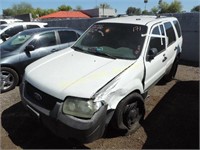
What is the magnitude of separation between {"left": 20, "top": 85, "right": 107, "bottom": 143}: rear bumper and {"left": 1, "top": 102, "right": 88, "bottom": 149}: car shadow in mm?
246

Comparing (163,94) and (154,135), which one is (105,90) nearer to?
(154,135)

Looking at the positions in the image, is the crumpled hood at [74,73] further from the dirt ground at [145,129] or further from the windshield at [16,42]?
the windshield at [16,42]

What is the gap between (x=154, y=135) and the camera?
12.3 ft

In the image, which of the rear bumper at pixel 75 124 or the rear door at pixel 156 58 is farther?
the rear door at pixel 156 58

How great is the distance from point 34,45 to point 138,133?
12.6ft

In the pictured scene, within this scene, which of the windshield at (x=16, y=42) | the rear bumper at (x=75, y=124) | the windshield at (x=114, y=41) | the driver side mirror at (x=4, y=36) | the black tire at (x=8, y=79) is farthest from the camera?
the driver side mirror at (x=4, y=36)

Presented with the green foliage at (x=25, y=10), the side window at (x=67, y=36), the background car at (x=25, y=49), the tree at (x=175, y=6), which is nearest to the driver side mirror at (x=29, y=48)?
the background car at (x=25, y=49)

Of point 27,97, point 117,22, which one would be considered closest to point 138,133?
point 27,97

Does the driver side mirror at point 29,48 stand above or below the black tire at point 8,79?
above

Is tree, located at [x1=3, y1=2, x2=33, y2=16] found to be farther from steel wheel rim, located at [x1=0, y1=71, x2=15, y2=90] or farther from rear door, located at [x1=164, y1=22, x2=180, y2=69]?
rear door, located at [x1=164, y1=22, x2=180, y2=69]

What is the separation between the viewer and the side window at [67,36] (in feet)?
22.2

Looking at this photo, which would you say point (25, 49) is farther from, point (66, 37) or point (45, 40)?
point (66, 37)

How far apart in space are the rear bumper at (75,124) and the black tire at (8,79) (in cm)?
299

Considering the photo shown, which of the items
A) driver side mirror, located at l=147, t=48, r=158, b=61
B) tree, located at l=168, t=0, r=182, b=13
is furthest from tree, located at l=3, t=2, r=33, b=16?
driver side mirror, located at l=147, t=48, r=158, b=61
